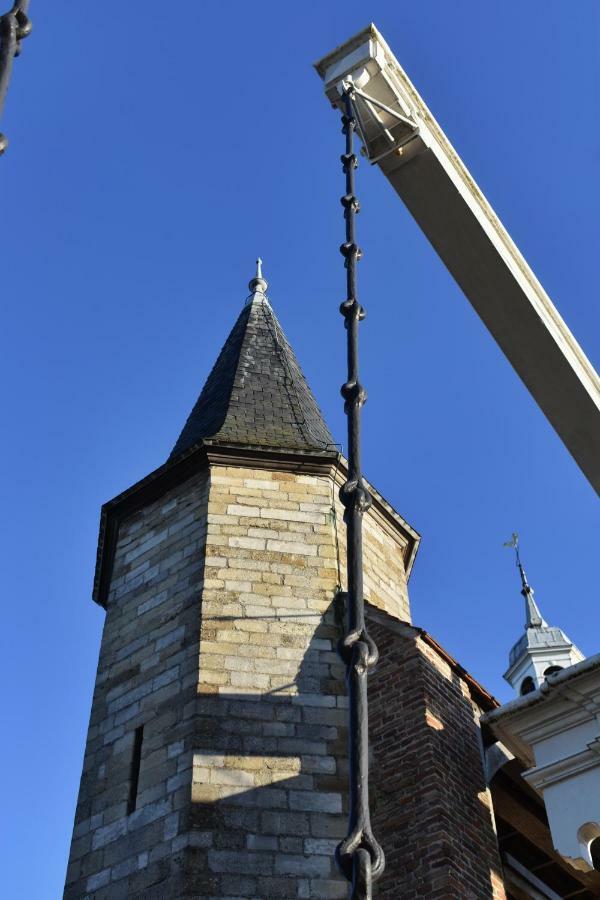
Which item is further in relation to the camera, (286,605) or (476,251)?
(286,605)

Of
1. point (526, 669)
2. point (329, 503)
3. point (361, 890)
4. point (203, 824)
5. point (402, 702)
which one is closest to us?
point (361, 890)

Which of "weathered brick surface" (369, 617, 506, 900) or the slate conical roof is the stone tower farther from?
"weathered brick surface" (369, 617, 506, 900)

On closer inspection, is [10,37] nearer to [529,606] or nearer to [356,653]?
[356,653]

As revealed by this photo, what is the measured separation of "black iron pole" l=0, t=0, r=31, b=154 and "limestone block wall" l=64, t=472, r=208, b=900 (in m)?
6.17

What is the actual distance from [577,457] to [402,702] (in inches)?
95.2

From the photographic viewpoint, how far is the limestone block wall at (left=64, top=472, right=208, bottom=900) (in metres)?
8.39

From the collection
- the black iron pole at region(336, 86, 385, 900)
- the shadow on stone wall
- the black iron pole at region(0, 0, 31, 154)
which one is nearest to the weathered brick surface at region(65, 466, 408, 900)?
the shadow on stone wall

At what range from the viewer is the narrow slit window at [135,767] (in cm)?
884

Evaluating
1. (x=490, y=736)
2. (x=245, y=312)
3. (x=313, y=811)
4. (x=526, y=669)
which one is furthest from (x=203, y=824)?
(x=526, y=669)

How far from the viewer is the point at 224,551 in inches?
404

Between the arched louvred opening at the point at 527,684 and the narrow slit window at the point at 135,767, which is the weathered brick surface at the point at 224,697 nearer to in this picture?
the narrow slit window at the point at 135,767

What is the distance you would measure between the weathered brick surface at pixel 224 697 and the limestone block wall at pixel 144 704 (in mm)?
15

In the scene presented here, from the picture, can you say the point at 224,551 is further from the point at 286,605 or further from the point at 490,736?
the point at 490,736

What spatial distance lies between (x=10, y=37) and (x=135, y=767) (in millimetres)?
6938
